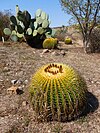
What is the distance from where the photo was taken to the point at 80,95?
539cm

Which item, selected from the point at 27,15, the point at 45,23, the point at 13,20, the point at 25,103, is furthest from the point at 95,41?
the point at 25,103

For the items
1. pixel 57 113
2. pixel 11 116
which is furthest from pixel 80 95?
pixel 11 116

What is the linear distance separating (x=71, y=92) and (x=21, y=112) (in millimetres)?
1180

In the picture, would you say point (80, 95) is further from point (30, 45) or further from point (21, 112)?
point (30, 45)

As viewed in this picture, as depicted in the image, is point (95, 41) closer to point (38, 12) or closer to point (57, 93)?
point (38, 12)

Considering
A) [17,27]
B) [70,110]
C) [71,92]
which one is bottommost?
[70,110]

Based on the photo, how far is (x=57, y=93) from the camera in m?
5.11

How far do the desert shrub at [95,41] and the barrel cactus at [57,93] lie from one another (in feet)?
29.1

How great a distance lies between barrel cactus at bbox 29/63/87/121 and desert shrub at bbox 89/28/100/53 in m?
8.86

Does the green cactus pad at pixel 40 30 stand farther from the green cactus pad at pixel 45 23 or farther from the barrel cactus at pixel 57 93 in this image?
the barrel cactus at pixel 57 93

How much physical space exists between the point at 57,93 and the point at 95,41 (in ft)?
32.0

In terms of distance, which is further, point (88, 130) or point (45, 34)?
point (45, 34)

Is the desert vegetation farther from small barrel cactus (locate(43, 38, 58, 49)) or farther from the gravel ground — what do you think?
small barrel cactus (locate(43, 38, 58, 49))

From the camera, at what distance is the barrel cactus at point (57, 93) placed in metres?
5.13
